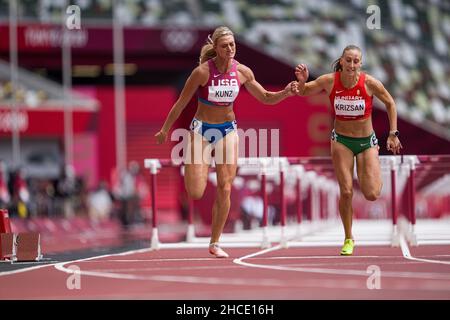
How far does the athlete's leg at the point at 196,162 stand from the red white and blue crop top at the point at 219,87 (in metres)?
0.40

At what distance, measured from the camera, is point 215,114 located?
1134cm

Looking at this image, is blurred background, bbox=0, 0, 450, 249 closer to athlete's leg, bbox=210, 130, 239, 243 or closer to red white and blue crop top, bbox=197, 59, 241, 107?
athlete's leg, bbox=210, 130, 239, 243

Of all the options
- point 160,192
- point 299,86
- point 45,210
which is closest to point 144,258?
point 299,86

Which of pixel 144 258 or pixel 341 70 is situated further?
pixel 144 258

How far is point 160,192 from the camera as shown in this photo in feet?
128

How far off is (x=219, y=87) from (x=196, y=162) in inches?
30.1

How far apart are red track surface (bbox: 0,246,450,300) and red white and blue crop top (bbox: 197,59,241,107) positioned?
1.53 meters

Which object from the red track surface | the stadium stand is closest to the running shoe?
the red track surface

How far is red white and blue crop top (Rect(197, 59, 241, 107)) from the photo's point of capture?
11.2 m

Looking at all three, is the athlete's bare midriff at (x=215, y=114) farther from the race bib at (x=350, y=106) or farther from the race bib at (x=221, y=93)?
the race bib at (x=350, y=106)

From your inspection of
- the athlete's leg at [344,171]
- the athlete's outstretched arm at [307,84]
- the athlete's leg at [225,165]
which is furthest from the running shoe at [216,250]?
the athlete's outstretched arm at [307,84]

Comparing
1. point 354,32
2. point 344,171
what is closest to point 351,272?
point 344,171
